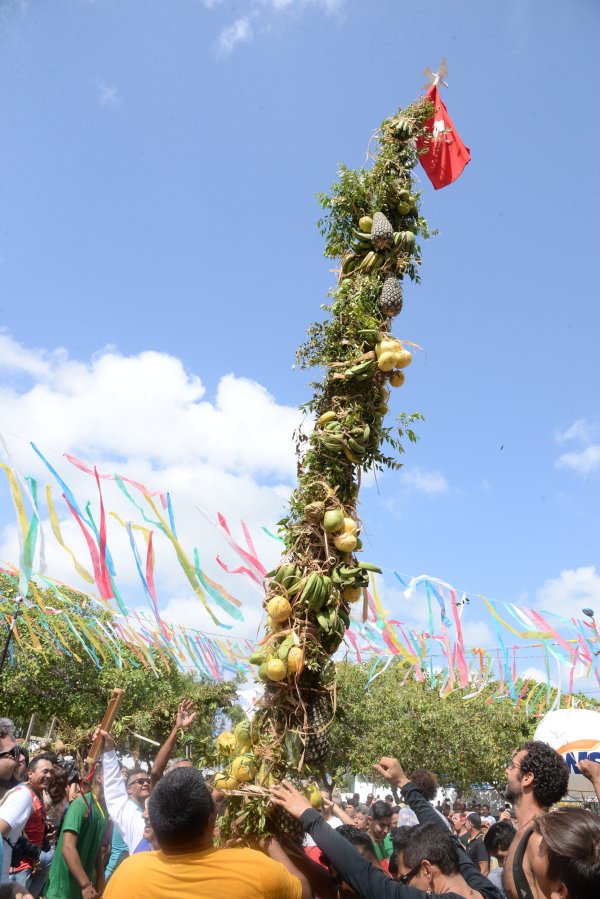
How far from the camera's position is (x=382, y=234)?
3.57m

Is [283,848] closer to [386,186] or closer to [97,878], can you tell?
[97,878]

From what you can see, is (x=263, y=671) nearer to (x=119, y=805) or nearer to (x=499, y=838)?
(x=119, y=805)

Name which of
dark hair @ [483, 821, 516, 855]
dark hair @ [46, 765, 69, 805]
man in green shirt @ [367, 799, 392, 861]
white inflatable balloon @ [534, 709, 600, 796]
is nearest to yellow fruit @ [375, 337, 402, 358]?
dark hair @ [46, 765, 69, 805]

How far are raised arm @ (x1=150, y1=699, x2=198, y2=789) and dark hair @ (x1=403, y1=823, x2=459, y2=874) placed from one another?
152 centimetres

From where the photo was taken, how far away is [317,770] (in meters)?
2.77

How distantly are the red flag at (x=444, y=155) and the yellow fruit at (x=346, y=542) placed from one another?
9.86ft

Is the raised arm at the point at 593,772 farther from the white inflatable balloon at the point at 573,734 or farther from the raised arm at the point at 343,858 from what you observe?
the white inflatable balloon at the point at 573,734

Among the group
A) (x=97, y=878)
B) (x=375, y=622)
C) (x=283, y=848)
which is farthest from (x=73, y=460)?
(x=283, y=848)

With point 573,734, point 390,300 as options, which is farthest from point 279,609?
point 573,734

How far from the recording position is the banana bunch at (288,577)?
293cm

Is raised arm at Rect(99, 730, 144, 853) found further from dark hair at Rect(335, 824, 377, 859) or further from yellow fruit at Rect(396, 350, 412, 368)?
yellow fruit at Rect(396, 350, 412, 368)

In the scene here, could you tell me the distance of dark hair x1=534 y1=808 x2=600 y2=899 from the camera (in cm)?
216

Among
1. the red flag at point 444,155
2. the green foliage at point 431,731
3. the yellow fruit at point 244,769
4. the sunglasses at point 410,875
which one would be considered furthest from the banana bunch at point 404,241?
the green foliage at point 431,731

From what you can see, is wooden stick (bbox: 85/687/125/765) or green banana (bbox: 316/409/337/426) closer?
green banana (bbox: 316/409/337/426)
